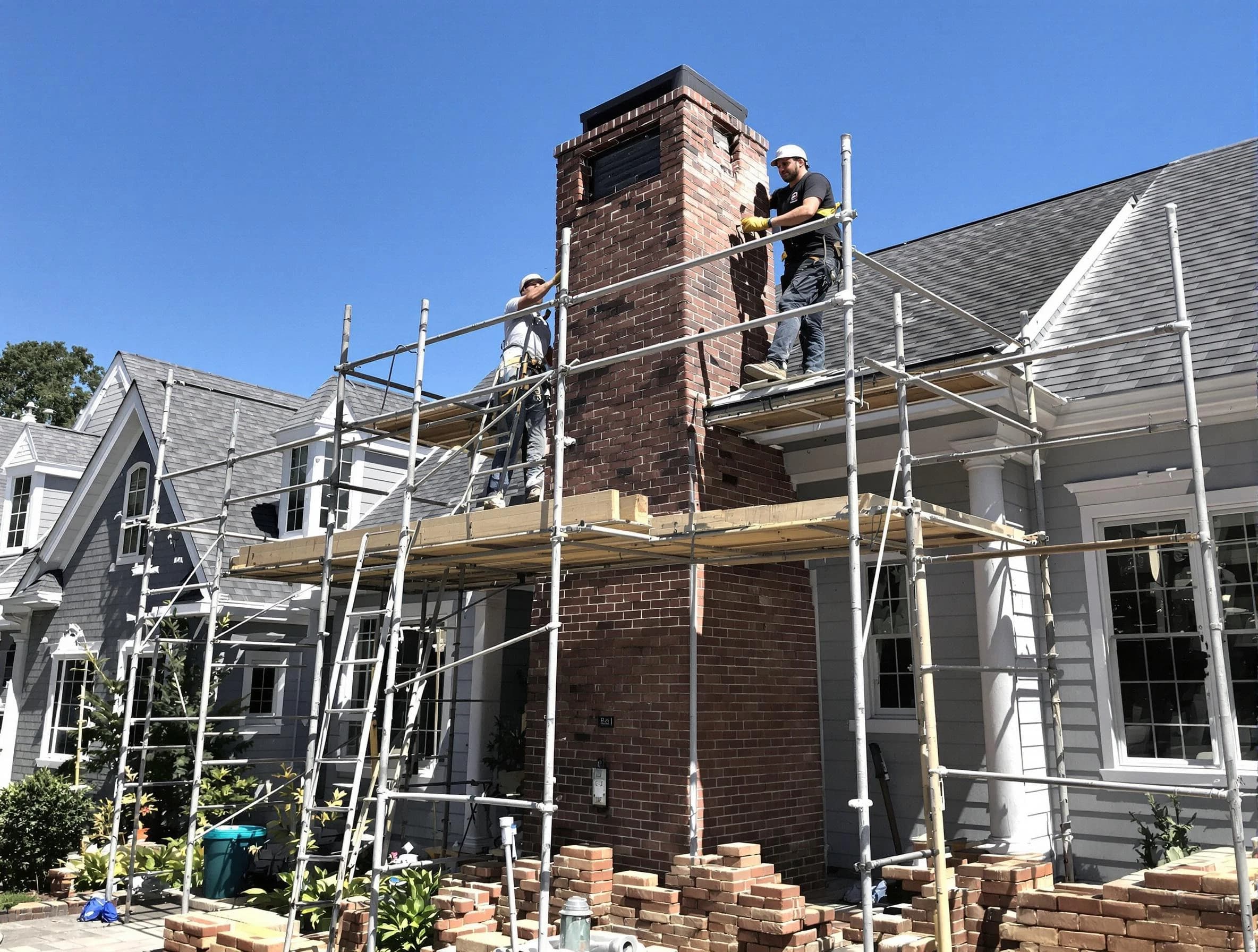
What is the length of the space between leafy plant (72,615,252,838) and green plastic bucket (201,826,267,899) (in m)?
1.46

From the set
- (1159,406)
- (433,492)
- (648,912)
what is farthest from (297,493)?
(1159,406)

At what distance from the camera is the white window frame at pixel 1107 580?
7711mm

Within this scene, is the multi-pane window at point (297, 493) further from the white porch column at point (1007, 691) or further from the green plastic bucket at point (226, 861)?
the white porch column at point (1007, 691)

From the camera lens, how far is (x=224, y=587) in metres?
15.3

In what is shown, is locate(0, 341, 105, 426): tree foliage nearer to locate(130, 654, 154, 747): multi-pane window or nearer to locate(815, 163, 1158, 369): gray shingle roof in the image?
locate(130, 654, 154, 747): multi-pane window

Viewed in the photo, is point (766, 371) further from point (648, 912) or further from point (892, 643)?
point (648, 912)

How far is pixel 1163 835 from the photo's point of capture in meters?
7.43

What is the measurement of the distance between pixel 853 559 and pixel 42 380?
49.1m

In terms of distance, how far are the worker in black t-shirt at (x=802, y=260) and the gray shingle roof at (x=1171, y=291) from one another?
2.17 metres

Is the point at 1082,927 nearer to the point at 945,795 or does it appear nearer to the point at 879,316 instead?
the point at 945,795

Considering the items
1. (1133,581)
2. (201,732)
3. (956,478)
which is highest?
(956,478)

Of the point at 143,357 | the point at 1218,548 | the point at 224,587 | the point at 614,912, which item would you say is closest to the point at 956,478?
the point at 1218,548

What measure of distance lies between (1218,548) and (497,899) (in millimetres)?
6514

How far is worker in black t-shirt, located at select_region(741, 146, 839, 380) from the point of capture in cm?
868
